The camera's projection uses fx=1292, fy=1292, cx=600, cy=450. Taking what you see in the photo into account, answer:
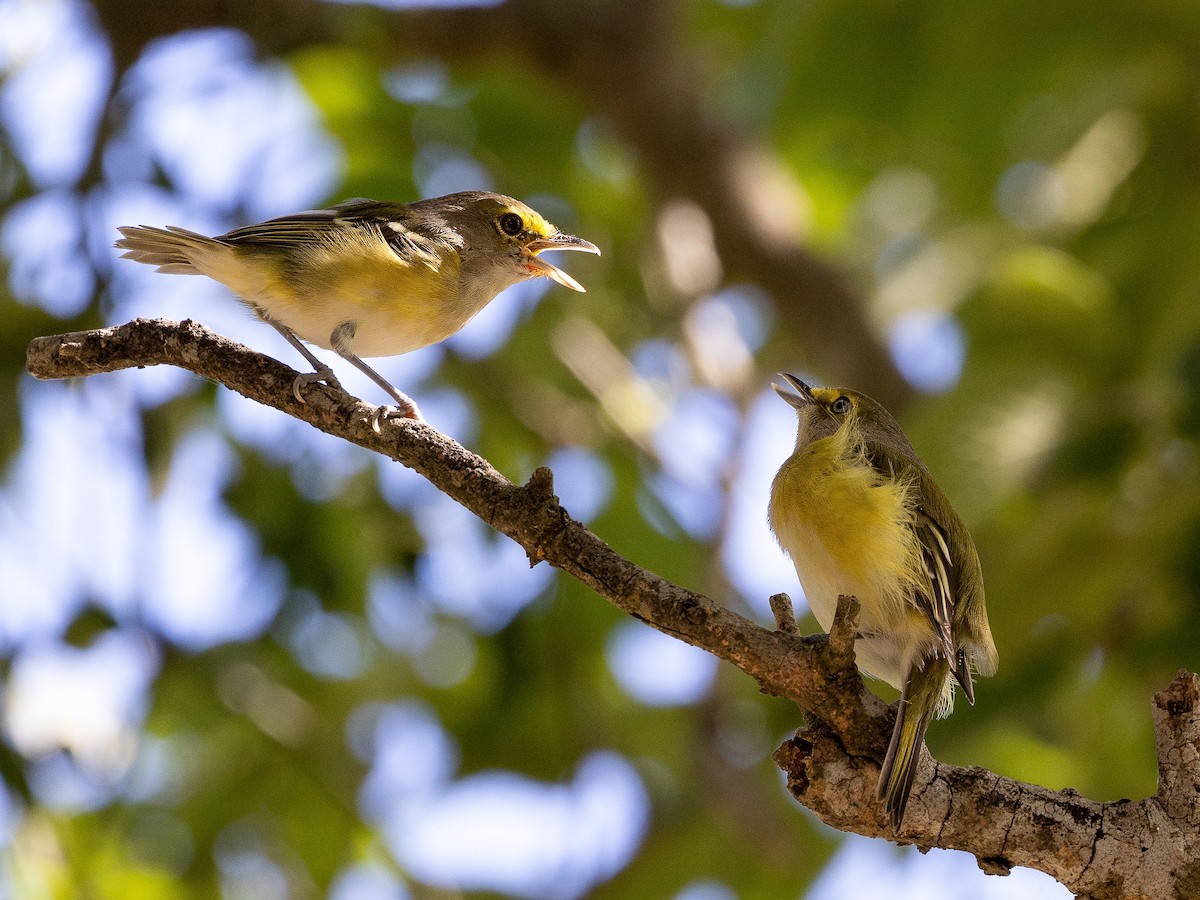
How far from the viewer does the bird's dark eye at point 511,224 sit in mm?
4352

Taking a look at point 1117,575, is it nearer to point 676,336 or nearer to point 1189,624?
point 1189,624

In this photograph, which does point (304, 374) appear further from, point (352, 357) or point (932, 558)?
point (932, 558)

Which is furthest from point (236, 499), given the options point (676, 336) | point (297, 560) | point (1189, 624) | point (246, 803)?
point (1189, 624)

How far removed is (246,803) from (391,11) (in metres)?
4.92

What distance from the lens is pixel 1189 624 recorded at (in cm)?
471

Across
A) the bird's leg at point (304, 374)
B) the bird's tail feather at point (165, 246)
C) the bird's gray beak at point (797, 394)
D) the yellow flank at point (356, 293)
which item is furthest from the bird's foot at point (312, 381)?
the bird's gray beak at point (797, 394)

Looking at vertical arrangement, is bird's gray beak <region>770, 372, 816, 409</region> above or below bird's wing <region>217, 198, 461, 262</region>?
below

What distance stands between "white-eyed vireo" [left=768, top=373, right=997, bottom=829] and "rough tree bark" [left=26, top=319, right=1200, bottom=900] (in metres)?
0.43

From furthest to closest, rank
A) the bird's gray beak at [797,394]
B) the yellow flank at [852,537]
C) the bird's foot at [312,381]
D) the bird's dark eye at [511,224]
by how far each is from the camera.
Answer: the bird's gray beak at [797,394] → the bird's dark eye at [511,224] → the yellow flank at [852,537] → the bird's foot at [312,381]

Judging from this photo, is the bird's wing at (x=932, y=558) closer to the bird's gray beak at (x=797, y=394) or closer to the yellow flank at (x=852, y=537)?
the yellow flank at (x=852, y=537)

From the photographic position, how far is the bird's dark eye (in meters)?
4.35

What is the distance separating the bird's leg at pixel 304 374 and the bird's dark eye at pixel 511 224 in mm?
813

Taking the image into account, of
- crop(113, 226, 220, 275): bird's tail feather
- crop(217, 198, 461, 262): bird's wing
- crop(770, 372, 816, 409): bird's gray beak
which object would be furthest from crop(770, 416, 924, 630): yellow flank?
crop(113, 226, 220, 275): bird's tail feather

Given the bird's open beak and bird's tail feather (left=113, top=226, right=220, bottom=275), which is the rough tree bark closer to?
bird's tail feather (left=113, top=226, right=220, bottom=275)
